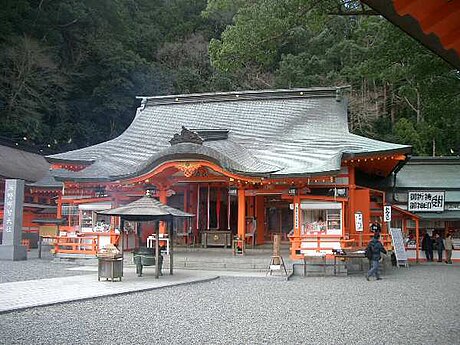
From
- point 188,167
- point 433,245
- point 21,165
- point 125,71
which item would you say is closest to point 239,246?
point 188,167

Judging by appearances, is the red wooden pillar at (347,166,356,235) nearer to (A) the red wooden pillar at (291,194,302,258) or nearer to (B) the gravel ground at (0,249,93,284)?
(A) the red wooden pillar at (291,194,302,258)

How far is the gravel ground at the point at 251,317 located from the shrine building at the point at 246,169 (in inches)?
191

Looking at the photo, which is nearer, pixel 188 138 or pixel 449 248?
pixel 188 138

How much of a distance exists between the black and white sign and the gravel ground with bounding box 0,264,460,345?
29.2ft

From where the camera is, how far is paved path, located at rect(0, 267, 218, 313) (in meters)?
8.33

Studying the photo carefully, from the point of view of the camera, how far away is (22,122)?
3098 centimetres

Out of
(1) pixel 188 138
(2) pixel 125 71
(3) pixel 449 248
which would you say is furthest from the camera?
(2) pixel 125 71

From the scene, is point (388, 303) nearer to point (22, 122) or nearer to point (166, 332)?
point (166, 332)

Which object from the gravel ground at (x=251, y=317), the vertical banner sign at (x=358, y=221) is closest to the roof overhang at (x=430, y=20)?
the gravel ground at (x=251, y=317)

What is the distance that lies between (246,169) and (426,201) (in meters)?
8.17

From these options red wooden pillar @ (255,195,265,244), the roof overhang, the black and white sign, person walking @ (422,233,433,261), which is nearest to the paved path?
red wooden pillar @ (255,195,265,244)

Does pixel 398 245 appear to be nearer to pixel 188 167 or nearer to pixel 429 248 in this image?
pixel 429 248

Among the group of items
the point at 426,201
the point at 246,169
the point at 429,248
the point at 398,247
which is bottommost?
the point at 429,248

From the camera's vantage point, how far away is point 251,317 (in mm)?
7422
